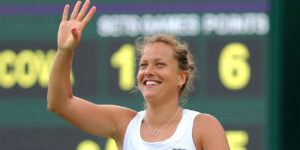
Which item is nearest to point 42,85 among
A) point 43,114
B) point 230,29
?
point 43,114

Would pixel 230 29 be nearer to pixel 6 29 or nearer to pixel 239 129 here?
pixel 239 129

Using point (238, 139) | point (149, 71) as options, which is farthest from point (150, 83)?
point (238, 139)

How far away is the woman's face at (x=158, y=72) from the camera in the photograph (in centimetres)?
316

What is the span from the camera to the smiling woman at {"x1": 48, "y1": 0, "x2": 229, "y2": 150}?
120 inches

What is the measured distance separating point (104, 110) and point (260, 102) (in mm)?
2427

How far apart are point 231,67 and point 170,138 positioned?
8.27 ft

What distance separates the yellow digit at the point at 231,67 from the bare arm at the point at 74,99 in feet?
7.59

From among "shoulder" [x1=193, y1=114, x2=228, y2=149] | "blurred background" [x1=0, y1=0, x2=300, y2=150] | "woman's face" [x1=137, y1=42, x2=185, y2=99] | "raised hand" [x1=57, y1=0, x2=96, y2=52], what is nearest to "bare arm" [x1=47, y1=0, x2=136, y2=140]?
"raised hand" [x1=57, y1=0, x2=96, y2=52]

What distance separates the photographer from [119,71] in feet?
18.3

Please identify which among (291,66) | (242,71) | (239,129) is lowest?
(239,129)

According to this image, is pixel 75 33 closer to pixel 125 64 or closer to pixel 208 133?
pixel 208 133

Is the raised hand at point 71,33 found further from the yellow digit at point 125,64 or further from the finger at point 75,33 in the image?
the yellow digit at point 125,64

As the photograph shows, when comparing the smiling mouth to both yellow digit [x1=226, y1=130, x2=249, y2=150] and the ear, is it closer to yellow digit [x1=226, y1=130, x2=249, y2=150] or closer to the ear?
the ear

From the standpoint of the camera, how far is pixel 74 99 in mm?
3166
